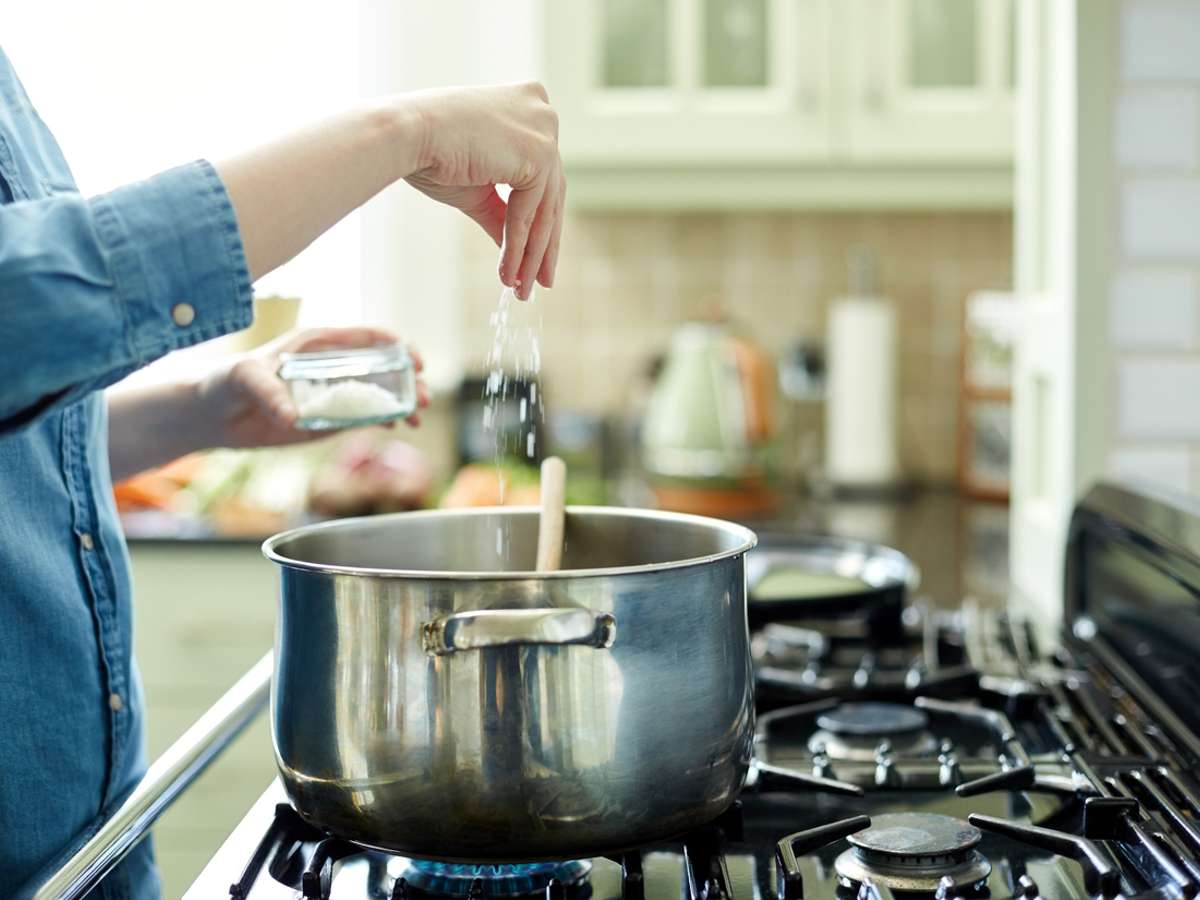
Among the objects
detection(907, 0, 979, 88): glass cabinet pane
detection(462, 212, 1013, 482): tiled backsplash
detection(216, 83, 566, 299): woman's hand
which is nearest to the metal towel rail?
detection(216, 83, 566, 299): woman's hand

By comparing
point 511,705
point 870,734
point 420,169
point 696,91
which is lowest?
point 870,734

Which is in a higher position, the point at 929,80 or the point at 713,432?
the point at 929,80

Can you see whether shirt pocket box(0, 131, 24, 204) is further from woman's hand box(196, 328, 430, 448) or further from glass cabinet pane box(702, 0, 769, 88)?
glass cabinet pane box(702, 0, 769, 88)

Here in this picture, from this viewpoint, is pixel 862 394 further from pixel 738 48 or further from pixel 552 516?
pixel 552 516

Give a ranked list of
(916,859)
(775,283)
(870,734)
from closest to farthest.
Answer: (916,859) → (870,734) → (775,283)

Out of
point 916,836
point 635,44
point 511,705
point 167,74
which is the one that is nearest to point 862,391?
point 635,44

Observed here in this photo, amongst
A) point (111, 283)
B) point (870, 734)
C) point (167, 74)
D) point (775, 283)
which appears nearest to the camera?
point (111, 283)

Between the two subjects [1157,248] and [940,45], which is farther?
[940,45]

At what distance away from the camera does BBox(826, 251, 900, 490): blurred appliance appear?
8.59 ft

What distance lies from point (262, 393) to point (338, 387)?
2.1 inches

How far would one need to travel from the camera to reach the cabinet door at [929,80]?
92.7 inches

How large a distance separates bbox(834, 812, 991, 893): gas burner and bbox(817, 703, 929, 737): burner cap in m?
0.20

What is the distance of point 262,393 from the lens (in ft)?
3.05

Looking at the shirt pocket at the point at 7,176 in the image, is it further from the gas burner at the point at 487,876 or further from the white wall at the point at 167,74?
the white wall at the point at 167,74
